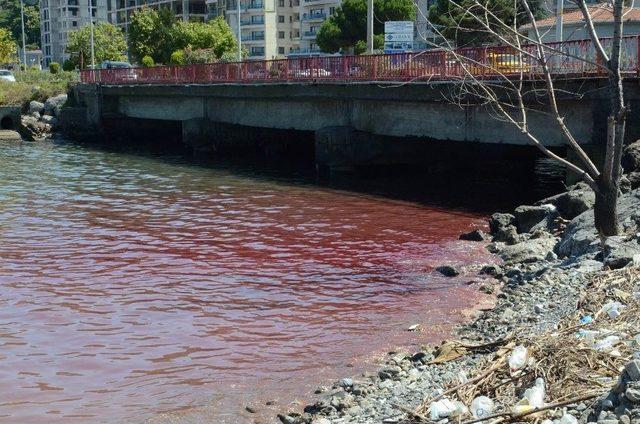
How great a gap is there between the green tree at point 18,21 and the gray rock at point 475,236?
6123 inches

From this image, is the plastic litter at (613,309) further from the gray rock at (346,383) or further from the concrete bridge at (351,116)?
the concrete bridge at (351,116)

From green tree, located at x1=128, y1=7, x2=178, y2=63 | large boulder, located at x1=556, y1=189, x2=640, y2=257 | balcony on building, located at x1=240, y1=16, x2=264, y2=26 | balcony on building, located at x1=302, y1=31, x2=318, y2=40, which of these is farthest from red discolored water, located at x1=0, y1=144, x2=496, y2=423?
balcony on building, located at x1=240, y1=16, x2=264, y2=26

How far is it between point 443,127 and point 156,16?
52.8 metres

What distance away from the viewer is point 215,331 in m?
12.5

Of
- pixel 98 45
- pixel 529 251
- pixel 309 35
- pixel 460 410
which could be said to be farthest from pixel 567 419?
pixel 309 35

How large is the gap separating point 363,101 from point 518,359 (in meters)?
22.2

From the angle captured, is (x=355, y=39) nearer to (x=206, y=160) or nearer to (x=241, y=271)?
(x=206, y=160)

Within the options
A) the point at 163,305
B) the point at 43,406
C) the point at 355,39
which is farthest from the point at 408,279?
the point at 355,39

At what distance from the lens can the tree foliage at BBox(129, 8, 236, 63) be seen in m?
68.8

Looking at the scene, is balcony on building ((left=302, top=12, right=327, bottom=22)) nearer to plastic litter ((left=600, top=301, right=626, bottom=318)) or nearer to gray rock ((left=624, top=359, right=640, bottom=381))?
plastic litter ((left=600, top=301, right=626, bottom=318))

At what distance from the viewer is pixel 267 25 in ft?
363

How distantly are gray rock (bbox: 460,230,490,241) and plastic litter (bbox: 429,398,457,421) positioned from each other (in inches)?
452

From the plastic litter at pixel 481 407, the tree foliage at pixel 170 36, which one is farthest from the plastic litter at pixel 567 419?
the tree foliage at pixel 170 36

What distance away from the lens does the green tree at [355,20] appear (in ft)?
236
